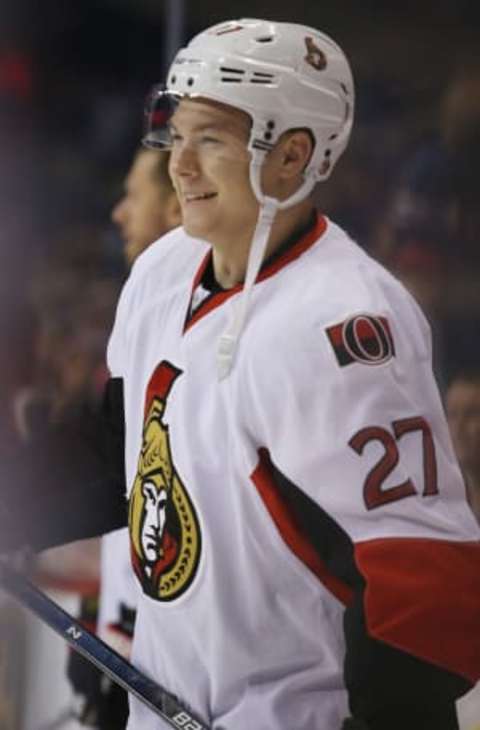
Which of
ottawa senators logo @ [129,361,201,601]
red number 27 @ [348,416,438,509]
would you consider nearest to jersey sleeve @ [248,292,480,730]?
red number 27 @ [348,416,438,509]

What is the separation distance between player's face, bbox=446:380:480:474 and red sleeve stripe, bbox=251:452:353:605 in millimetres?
219

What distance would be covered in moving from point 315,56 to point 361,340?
0.25 m

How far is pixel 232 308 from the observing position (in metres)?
1.45

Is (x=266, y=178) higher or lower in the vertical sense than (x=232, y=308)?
higher

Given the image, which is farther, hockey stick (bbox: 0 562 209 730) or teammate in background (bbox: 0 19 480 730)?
hockey stick (bbox: 0 562 209 730)

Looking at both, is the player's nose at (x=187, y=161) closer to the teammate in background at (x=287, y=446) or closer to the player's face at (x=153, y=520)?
the teammate in background at (x=287, y=446)

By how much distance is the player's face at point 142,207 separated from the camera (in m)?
1.71

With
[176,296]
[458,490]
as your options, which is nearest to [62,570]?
[176,296]

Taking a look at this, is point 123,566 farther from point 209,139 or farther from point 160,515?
point 209,139

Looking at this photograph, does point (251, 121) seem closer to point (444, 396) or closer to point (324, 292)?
point (324, 292)

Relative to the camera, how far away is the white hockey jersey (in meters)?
1.34

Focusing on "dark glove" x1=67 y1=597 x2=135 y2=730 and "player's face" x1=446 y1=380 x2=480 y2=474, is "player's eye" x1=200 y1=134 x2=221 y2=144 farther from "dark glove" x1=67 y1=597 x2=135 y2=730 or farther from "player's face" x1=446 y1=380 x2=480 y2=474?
"dark glove" x1=67 y1=597 x2=135 y2=730

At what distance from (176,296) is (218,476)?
0.63ft

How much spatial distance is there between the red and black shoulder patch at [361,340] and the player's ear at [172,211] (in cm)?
35
